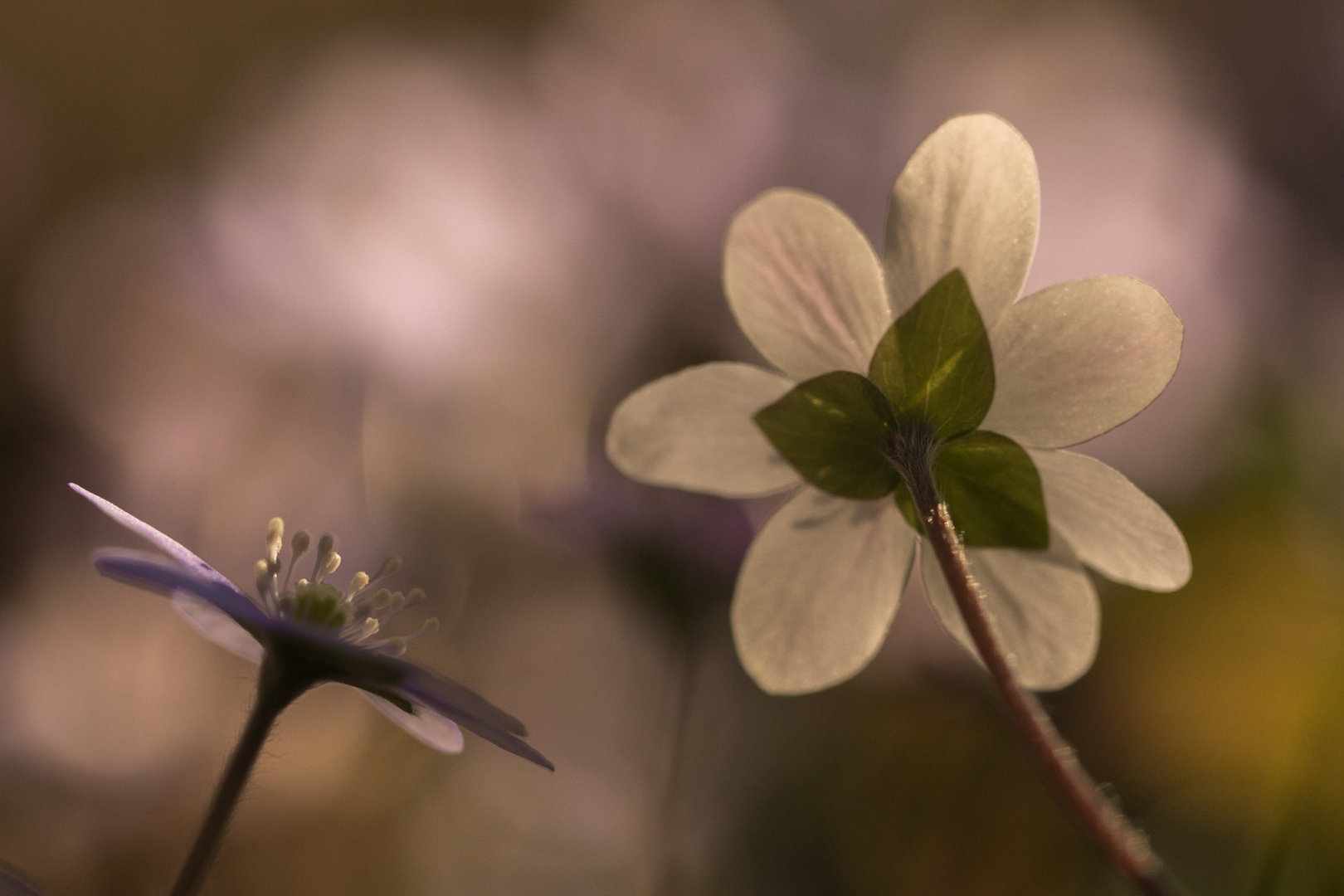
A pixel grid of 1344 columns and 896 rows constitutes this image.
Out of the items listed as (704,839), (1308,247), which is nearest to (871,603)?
(704,839)

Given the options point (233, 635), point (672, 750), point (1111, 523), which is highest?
point (1111, 523)

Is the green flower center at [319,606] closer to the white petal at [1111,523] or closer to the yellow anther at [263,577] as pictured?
the yellow anther at [263,577]

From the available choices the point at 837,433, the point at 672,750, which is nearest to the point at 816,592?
the point at 837,433

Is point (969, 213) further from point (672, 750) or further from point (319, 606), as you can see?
point (672, 750)

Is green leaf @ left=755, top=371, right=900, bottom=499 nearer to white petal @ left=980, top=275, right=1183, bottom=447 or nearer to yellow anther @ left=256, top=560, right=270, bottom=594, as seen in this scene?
white petal @ left=980, top=275, right=1183, bottom=447

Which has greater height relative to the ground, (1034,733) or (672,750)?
(1034,733)

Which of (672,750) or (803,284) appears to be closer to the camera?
(803,284)

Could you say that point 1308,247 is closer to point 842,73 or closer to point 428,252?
point 842,73
